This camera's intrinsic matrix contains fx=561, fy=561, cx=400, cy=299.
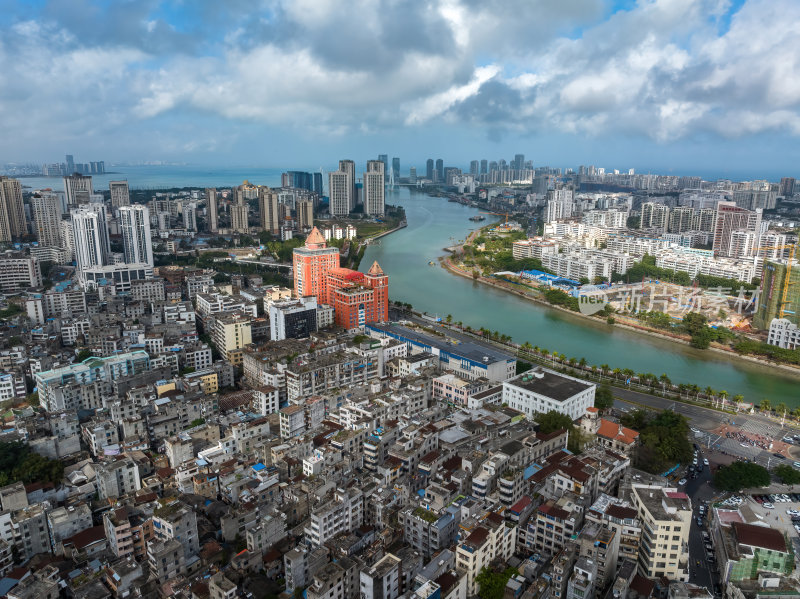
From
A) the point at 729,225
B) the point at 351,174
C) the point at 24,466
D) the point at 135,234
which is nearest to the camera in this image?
the point at 24,466

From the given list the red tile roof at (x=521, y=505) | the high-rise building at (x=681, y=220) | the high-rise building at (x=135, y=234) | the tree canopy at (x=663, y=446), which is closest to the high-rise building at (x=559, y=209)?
the high-rise building at (x=681, y=220)

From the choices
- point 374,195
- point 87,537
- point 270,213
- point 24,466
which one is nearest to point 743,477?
point 87,537

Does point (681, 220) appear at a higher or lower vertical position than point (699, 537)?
higher

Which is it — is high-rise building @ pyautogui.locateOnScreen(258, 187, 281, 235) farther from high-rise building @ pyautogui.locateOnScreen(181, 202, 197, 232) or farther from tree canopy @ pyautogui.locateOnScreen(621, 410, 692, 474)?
tree canopy @ pyautogui.locateOnScreen(621, 410, 692, 474)

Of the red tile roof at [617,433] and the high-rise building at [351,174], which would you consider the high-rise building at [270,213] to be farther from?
the red tile roof at [617,433]

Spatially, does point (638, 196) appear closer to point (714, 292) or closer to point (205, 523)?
point (714, 292)

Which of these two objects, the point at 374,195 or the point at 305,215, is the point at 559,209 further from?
the point at 305,215

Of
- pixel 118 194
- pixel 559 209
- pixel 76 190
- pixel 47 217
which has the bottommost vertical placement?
pixel 559 209
